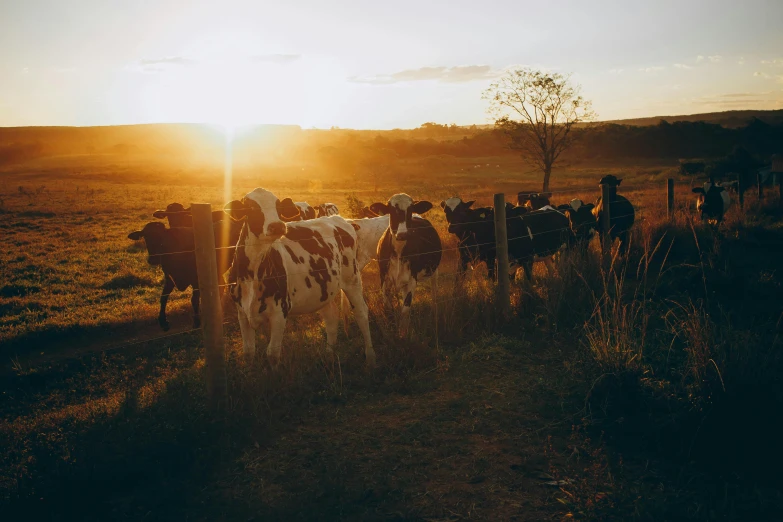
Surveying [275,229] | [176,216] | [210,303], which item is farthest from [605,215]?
[210,303]

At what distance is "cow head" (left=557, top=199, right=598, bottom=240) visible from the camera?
1297 centimetres

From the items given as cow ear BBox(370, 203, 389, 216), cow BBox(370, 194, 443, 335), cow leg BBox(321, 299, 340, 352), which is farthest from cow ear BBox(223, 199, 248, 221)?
cow ear BBox(370, 203, 389, 216)

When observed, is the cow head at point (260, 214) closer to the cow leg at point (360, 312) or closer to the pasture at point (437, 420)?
the pasture at point (437, 420)

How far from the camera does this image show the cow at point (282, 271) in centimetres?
624

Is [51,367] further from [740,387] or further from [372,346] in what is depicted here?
[740,387]

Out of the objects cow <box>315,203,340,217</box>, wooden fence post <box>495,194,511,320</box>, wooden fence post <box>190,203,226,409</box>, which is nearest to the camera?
wooden fence post <box>190,203,226,409</box>

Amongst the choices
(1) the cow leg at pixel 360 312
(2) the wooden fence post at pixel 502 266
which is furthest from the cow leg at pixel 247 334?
(2) the wooden fence post at pixel 502 266

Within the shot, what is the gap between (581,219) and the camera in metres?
13.2

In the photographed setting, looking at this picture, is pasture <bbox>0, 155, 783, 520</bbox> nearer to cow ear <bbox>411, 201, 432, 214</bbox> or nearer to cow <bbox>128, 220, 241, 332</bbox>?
cow <bbox>128, 220, 241, 332</bbox>

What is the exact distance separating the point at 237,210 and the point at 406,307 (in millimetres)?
2866

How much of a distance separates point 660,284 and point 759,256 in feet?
12.6

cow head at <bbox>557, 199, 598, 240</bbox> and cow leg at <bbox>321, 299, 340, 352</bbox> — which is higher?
cow head at <bbox>557, 199, 598, 240</bbox>

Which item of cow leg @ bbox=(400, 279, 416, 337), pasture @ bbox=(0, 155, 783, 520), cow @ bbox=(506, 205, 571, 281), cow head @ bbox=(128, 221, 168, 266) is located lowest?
pasture @ bbox=(0, 155, 783, 520)

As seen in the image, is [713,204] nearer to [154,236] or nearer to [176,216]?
[176,216]
